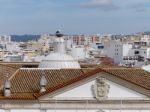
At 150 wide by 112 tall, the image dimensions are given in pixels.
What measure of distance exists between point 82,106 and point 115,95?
2114 millimetres

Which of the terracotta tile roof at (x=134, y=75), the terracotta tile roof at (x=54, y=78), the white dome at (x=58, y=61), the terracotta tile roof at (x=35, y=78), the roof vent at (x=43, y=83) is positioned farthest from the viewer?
the white dome at (x=58, y=61)

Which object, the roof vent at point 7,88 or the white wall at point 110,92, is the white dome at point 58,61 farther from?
the roof vent at point 7,88

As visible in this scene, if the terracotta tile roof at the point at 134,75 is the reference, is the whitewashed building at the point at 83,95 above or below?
below

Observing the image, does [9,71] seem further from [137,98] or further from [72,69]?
[137,98]

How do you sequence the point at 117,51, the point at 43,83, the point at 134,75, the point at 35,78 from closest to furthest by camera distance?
the point at 43,83 < the point at 35,78 < the point at 134,75 < the point at 117,51

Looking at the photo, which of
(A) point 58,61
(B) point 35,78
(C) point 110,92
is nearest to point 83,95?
(C) point 110,92

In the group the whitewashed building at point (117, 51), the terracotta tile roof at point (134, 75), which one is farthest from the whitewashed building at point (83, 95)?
the whitewashed building at point (117, 51)

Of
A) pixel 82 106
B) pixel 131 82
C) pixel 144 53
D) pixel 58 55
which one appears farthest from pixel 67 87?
pixel 144 53

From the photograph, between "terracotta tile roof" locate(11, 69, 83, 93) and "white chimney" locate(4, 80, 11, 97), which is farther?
"terracotta tile roof" locate(11, 69, 83, 93)

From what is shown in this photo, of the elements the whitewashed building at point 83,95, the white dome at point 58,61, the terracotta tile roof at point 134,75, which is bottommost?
the whitewashed building at point 83,95

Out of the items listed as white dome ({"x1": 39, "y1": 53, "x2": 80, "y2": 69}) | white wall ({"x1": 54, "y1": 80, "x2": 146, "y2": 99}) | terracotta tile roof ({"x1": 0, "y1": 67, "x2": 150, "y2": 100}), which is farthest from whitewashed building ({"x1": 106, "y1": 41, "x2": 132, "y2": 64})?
white wall ({"x1": 54, "y1": 80, "x2": 146, "y2": 99})

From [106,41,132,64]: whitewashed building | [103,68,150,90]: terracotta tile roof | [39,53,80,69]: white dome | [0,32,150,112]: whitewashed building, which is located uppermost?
[39,53,80,69]: white dome

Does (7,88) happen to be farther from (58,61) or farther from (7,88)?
(58,61)

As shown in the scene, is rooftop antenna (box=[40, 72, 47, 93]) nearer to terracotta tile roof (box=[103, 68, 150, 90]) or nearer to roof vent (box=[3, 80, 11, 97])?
roof vent (box=[3, 80, 11, 97])
